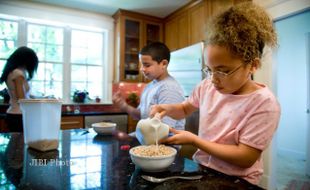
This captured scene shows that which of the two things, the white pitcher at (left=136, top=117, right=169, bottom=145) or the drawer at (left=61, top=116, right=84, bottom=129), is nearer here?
the white pitcher at (left=136, top=117, right=169, bottom=145)

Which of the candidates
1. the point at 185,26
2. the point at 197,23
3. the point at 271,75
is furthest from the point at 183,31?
the point at 271,75

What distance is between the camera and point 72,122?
3.00m

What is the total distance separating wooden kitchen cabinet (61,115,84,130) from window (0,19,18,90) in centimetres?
120

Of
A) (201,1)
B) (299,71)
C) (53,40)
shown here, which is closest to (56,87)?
(53,40)

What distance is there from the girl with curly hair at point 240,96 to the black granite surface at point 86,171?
0.24ft

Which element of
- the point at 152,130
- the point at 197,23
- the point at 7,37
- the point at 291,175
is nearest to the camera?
the point at 152,130

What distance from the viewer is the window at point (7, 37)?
3244mm

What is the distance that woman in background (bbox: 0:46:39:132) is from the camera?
84.7 inches

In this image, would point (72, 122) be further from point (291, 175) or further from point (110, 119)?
point (291, 175)

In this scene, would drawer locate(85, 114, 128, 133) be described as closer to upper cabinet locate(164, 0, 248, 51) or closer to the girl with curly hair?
upper cabinet locate(164, 0, 248, 51)

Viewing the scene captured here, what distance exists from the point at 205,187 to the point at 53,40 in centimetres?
369

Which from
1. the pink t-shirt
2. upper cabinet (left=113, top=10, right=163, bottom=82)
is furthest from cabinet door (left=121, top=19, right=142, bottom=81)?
the pink t-shirt

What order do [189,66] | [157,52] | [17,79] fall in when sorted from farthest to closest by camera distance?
1. [189,66]
2. [17,79]
3. [157,52]

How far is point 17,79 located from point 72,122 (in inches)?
40.9
